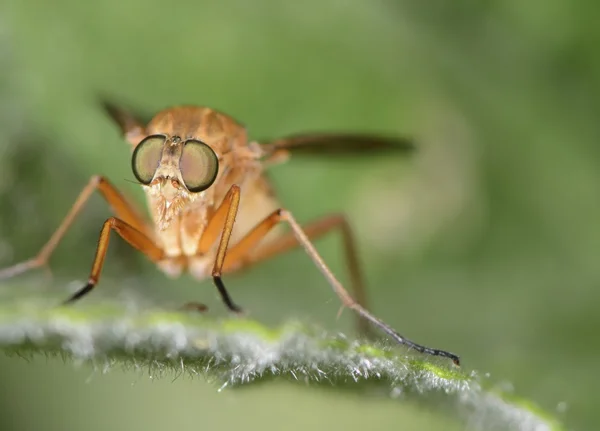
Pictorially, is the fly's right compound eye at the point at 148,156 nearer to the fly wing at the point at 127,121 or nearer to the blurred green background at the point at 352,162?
the fly wing at the point at 127,121

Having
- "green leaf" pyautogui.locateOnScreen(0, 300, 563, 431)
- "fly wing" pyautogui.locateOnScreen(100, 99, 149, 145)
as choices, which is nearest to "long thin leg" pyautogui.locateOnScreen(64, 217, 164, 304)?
"fly wing" pyautogui.locateOnScreen(100, 99, 149, 145)

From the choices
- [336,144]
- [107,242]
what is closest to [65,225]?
[107,242]

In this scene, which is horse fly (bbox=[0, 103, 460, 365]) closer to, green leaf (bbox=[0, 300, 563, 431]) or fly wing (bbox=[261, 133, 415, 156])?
fly wing (bbox=[261, 133, 415, 156])

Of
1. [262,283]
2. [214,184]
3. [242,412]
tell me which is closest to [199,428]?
[242,412]

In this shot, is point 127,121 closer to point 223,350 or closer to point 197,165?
point 197,165

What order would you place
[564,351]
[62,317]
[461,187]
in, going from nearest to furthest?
[62,317]
[564,351]
[461,187]

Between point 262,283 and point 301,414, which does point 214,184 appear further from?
point 301,414

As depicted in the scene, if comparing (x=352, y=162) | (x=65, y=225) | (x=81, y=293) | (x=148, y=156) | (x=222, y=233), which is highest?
(x=352, y=162)
